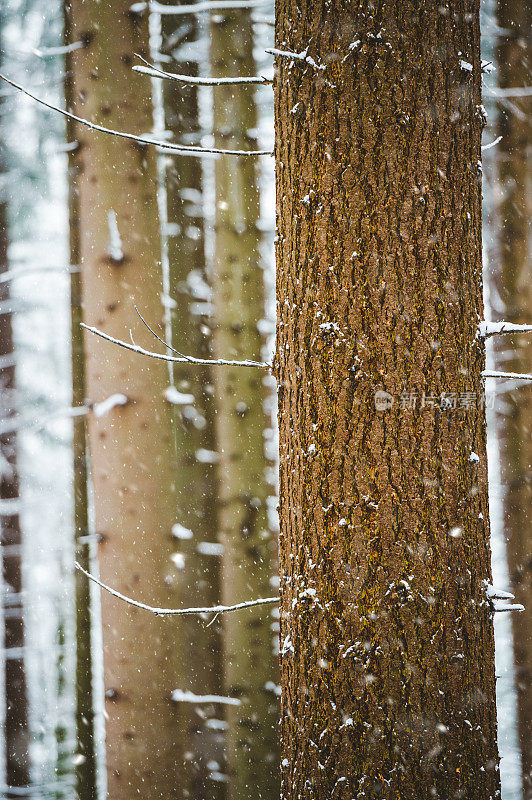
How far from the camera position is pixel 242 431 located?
2.63 meters

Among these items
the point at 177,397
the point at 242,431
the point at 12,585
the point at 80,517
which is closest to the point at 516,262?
the point at 242,431

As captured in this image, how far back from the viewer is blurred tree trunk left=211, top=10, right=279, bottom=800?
255cm

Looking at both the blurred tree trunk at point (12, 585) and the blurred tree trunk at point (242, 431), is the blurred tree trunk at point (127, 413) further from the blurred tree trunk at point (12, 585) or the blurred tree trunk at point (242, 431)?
the blurred tree trunk at point (12, 585)

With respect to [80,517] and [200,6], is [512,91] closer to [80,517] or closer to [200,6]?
[200,6]

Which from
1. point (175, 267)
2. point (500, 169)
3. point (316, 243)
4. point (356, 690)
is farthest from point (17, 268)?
point (356, 690)

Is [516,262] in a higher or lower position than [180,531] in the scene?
higher

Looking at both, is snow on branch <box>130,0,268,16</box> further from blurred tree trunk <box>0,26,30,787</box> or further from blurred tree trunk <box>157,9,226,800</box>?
blurred tree trunk <box>0,26,30,787</box>

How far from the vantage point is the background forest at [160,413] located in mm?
2531

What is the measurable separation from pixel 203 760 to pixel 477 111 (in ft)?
8.65

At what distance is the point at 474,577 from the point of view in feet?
3.92

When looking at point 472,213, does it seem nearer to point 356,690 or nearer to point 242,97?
point 356,690

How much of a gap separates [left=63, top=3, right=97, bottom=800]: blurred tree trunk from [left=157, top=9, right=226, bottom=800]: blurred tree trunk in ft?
1.57

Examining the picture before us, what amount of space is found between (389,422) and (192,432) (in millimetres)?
1572

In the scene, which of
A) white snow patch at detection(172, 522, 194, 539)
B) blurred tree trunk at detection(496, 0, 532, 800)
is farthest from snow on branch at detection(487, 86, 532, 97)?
white snow patch at detection(172, 522, 194, 539)
